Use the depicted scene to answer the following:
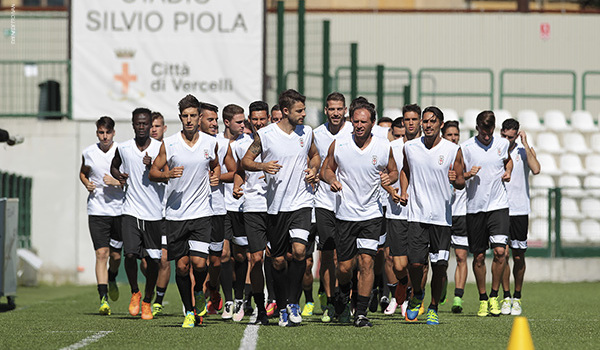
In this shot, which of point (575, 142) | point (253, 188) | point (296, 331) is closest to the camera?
point (296, 331)

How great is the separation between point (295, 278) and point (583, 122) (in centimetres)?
1708

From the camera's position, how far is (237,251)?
1432 centimetres

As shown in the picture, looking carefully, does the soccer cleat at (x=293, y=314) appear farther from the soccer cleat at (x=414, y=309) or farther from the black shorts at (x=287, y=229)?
the soccer cleat at (x=414, y=309)

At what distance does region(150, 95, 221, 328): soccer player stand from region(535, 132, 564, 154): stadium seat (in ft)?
52.7

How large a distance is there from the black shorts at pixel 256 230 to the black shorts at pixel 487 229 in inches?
129

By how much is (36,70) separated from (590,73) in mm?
13577

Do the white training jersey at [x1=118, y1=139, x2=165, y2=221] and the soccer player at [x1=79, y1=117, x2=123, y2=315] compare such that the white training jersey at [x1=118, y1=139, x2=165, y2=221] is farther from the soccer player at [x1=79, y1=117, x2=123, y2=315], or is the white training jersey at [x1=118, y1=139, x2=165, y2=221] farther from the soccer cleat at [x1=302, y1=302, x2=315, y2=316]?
the soccer cleat at [x1=302, y1=302, x2=315, y2=316]

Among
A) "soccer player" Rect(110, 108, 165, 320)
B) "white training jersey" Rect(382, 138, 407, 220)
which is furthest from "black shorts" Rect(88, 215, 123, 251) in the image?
"white training jersey" Rect(382, 138, 407, 220)

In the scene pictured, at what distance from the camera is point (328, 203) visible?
13.4 m

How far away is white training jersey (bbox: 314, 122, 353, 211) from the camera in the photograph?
43.8 feet

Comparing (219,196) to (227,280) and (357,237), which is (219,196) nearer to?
(227,280)

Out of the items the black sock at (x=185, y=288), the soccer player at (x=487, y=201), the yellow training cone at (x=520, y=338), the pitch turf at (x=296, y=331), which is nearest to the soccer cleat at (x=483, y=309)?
the soccer player at (x=487, y=201)

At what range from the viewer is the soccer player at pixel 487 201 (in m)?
14.8

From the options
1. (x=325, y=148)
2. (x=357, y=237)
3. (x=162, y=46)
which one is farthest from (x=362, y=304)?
(x=162, y=46)
